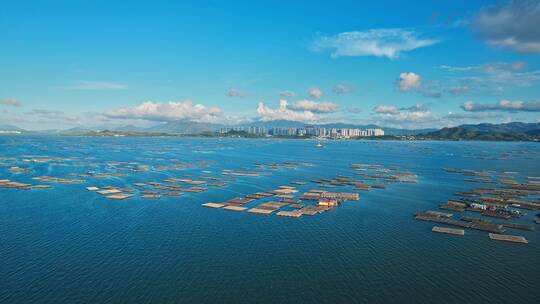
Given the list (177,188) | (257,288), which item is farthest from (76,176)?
(257,288)

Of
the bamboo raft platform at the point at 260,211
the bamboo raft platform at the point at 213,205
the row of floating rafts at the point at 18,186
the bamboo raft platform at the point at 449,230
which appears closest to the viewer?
the bamboo raft platform at the point at 449,230

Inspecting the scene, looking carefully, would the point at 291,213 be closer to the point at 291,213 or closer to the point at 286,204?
the point at 291,213

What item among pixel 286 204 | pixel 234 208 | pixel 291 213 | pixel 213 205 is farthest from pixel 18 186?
pixel 291 213

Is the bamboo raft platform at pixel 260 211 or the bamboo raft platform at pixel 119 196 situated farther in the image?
the bamboo raft platform at pixel 119 196

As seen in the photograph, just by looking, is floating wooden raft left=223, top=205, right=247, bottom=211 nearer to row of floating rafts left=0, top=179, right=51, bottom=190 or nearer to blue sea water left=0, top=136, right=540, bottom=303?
blue sea water left=0, top=136, right=540, bottom=303

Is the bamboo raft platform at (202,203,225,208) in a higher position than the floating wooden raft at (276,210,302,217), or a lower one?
lower

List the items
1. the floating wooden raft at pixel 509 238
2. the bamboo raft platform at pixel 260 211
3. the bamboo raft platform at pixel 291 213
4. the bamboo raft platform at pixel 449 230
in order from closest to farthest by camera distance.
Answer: the floating wooden raft at pixel 509 238
the bamboo raft platform at pixel 449 230
the bamboo raft platform at pixel 291 213
the bamboo raft platform at pixel 260 211

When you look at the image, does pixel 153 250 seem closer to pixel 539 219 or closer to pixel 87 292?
pixel 87 292

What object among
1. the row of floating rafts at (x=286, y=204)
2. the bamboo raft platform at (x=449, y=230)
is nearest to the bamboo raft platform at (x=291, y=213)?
the row of floating rafts at (x=286, y=204)

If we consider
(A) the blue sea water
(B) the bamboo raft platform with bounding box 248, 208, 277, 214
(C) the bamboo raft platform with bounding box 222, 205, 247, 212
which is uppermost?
(B) the bamboo raft platform with bounding box 248, 208, 277, 214

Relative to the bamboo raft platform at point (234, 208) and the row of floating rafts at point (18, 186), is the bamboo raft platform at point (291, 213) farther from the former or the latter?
the row of floating rafts at point (18, 186)

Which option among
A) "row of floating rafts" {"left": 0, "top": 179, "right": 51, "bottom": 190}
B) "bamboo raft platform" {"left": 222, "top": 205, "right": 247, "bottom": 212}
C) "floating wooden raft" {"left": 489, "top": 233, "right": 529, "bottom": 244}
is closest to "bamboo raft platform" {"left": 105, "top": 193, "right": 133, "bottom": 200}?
"row of floating rafts" {"left": 0, "top": 179, "right": 51, "bottom": 190}
